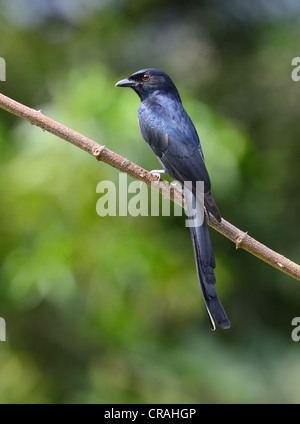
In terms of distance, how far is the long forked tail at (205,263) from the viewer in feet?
6.72

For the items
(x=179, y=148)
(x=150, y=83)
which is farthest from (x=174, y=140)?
(x=150, y=83)

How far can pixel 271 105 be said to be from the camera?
4.67 metres

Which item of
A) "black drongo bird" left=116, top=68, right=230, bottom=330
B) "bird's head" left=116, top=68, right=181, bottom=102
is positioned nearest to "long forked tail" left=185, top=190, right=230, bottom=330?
"black drongo bird" left=116, top=68, right=230, bottom=330

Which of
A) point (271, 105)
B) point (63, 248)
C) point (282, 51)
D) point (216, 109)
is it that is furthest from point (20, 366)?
point (282, 51)

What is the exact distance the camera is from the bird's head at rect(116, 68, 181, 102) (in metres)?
2.75

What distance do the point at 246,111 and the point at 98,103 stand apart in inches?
62.8

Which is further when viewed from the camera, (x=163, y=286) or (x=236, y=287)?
(x=236, y=287)

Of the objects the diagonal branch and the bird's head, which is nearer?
the diagonal branch

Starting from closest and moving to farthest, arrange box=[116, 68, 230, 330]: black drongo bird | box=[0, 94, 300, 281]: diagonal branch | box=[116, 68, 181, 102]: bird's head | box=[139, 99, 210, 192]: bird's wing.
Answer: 1. box=[0, 94, 300, 281]: diagonal branch
2. box=[116, 68, 230, 330]: black drongo bird
3. box=[139, 99, 210, 192]: bird's wing
4. box=[116, 68, 181, 102]: bird's head

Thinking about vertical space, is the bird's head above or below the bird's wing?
above

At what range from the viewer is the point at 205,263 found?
2164 millimetres

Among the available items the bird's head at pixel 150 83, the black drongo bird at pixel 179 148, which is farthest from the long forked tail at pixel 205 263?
the bird's head at pixel 150 83

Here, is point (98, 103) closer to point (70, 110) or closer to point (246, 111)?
point (70, 110)

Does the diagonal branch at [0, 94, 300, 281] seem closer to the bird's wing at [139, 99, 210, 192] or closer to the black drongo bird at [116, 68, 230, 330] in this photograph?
the black drongo bird at [116, 68, 230, 330]
